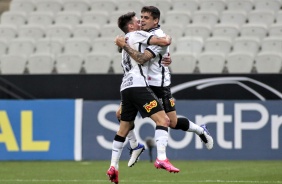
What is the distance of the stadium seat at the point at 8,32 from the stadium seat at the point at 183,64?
432 cm

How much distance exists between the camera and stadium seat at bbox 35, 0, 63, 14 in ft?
65.9

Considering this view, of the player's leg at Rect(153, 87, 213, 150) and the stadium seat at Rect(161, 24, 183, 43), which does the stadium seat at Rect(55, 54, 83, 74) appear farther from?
the player's leg at Rect(153, 87, 213, 150)

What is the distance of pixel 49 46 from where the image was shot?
18.4 m

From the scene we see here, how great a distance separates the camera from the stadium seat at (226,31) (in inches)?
706

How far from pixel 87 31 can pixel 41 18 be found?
1399 millimetres

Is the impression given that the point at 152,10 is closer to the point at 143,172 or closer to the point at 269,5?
the point at 143,172

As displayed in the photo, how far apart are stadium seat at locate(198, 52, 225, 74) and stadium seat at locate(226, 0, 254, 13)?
2.04m

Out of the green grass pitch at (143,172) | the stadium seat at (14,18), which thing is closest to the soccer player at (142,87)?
the green grass pitch at (143,172)

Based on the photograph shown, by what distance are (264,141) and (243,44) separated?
2171 mm

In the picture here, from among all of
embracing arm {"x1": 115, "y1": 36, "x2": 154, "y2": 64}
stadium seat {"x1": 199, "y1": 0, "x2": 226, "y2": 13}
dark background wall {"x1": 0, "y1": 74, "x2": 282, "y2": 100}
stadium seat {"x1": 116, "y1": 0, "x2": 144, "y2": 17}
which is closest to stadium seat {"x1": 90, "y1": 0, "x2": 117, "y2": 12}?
stadium seat {"x1": 116, "y1": 0, "x2": 144, "y2": 17}

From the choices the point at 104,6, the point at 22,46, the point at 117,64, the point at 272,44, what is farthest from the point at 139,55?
the point at 104,6

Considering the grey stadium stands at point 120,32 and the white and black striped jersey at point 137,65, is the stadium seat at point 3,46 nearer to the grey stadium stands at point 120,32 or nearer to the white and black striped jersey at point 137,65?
the grey stadium stands at point 120,32

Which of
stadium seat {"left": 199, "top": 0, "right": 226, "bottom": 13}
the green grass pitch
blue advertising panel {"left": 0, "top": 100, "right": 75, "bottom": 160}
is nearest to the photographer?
the green grass pitch

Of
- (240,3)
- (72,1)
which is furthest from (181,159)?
(72,1)
